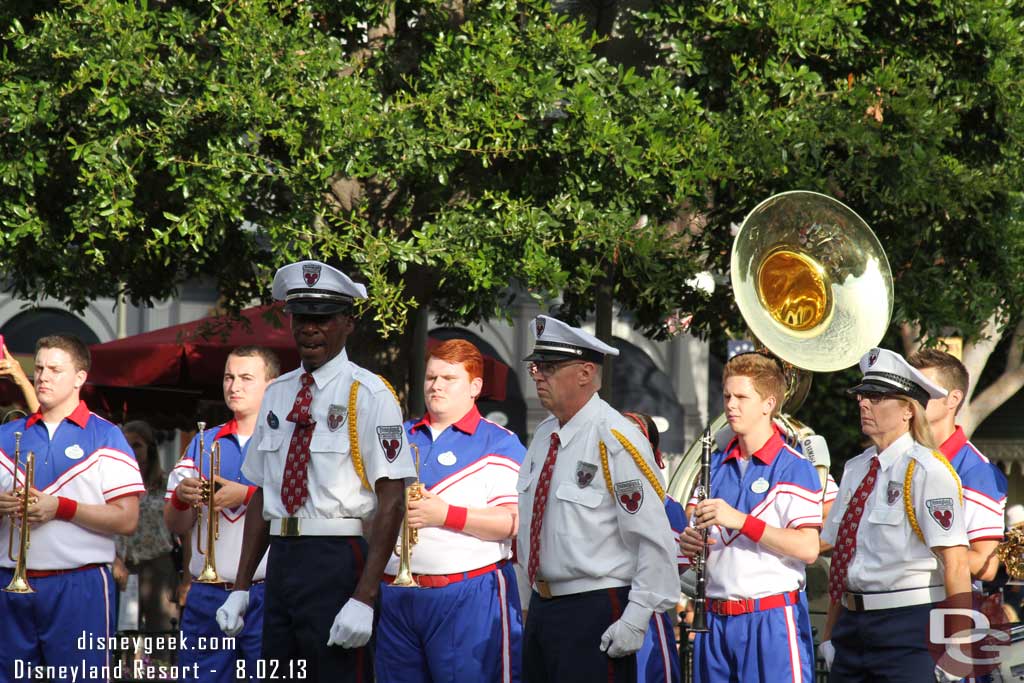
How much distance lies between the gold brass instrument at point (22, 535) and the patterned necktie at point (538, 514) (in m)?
2.46

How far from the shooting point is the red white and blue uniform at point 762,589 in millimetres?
6547

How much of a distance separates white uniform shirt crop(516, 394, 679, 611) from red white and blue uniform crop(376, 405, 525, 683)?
4.02 feet

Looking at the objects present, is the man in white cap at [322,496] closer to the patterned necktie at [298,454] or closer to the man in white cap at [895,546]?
the patterned necktie at [298,454]

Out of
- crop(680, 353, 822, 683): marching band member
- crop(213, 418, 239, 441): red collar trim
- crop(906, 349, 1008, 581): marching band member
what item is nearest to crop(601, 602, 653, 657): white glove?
crop(680, 353, 822, 683): marching band member

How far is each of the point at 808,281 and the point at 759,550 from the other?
3.29 meters

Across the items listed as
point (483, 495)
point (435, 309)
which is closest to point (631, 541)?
point (483, 495)

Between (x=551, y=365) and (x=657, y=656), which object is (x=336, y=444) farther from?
(x=657, y=656)

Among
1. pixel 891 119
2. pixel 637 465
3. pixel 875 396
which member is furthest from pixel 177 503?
pixel 891 119

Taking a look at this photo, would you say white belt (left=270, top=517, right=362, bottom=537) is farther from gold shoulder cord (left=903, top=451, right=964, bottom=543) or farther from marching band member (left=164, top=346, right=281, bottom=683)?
gold shoulder cord (left=903, top=451, right=964, bottom=543)

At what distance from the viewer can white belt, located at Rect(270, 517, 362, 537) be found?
18.7ft

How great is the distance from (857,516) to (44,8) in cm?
617

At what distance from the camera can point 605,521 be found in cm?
593

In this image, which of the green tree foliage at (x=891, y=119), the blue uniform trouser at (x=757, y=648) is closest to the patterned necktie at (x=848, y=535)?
the blue uniform trouser at (x=757, y=648)

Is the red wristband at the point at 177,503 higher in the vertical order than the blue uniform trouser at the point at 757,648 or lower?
higher
